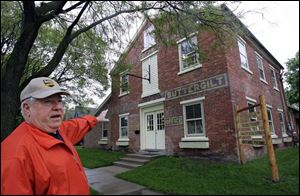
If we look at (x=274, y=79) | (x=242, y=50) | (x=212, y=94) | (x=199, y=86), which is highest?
(x=242, y=50)

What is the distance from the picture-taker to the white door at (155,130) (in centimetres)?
1092

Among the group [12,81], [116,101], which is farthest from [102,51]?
[116,101]

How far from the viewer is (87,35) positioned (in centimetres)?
680

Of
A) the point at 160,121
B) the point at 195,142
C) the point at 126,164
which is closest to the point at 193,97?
the point at 195,142

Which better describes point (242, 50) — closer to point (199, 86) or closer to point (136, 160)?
point (199, 86)

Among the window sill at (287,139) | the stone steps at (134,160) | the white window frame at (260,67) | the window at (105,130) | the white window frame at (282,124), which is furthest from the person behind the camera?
the window at (105,130)

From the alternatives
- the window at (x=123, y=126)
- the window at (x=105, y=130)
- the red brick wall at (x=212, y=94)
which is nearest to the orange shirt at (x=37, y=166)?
the red brick wall at (x=212, y=94)

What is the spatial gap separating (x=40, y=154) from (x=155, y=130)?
9938 mm

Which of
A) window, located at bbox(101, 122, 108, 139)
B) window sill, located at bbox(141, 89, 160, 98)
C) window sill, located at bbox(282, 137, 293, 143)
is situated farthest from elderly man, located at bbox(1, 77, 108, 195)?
window, located at bbox(101, 122, 108, 139)

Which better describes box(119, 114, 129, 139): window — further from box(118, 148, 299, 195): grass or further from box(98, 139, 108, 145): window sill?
box(118, 148, 299, 195): grass

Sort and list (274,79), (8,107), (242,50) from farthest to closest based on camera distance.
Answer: (274,79) → (242,50) → (8,107)

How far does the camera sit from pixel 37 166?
144 cm

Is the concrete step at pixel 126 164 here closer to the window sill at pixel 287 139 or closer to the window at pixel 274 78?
the window sill at pixel 287 139

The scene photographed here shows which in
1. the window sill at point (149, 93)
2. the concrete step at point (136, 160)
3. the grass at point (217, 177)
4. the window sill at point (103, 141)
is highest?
the window sill at point (149, 93)
